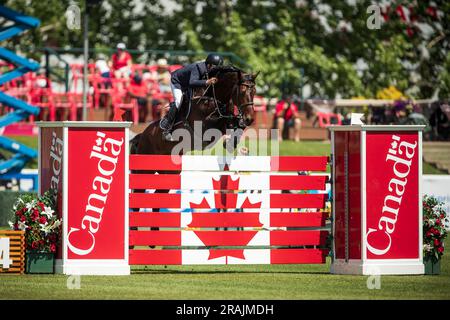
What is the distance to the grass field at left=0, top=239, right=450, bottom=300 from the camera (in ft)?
37.7

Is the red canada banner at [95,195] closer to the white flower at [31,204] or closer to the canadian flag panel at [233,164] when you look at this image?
the white flower at [31,204]

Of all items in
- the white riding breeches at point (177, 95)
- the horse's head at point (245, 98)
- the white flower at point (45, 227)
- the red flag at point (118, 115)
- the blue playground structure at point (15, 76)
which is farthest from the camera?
the blue playground structure at point (15, 76)

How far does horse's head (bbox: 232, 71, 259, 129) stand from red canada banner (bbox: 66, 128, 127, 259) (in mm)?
4252

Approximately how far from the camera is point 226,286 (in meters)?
12.4

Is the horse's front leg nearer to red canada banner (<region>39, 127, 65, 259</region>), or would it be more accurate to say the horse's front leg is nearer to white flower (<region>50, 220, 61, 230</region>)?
red canada banner (<region>39, 127, 65, 259</region>)

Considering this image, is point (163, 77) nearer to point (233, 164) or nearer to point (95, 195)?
point (233, 164)

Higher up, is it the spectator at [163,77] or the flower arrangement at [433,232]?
the spectator at [163,77]

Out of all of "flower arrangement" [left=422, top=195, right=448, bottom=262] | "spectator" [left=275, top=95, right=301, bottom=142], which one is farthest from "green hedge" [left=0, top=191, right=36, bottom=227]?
"spectator" [left=275, top=95, right=301, bottom=142]

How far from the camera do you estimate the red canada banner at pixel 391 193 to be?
13531 millimetres

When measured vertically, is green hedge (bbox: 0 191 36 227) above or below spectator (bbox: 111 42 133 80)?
below

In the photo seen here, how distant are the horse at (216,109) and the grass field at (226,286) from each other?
144 inches

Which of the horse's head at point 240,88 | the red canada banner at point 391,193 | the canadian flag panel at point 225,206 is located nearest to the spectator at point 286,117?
the horse's head at point 240,88

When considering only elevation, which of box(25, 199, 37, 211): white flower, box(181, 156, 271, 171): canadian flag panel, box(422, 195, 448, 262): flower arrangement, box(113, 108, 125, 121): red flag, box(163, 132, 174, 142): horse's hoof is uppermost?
box(113, 108, 125, 121): red flag

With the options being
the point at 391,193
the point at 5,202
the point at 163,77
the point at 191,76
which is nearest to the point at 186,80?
the point at 191,76
